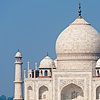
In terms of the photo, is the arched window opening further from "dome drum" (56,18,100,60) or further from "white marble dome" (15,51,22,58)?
"dome drum" (56,18,100,60)

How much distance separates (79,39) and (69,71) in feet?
11.1

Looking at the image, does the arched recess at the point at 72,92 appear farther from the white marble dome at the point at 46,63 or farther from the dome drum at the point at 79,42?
the white marble dome at the point at 46,63

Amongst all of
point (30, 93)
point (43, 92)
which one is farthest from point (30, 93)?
point (43, 92)

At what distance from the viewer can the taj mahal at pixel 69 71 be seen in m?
61.2

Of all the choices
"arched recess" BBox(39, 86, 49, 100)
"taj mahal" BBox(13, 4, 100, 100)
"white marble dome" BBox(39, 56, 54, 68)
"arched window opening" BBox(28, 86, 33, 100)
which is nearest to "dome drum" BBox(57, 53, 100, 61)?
"taj mahal" BBox(13, 4, 100, 100)

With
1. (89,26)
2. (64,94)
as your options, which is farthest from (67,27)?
(64,94)

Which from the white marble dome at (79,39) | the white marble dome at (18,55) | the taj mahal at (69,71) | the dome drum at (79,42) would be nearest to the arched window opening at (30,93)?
the taj mahal at (69,71)

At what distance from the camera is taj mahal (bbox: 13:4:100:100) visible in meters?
61.2

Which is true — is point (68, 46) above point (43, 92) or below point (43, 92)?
above

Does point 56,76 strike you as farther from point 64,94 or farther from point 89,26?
point 89,26

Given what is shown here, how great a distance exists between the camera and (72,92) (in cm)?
6234

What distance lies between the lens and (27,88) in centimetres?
6278

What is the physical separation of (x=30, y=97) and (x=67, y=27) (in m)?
7.01

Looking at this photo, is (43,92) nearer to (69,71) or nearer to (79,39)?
(69,71)
